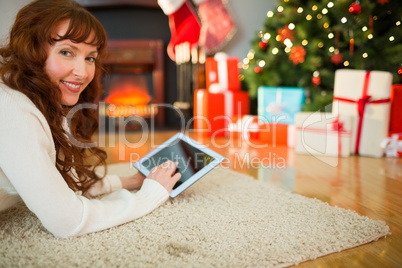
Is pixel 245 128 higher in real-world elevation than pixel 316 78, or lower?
lower

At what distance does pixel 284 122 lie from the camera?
2342 millimetres

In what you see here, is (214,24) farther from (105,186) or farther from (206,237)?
(206,237)

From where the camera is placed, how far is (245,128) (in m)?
2.44

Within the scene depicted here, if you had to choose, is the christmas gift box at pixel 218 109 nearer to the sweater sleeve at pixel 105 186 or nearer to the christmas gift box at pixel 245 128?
the christmas gift box at pixel 245 128

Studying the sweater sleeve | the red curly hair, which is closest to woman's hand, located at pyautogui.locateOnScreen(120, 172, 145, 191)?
the sweater sleeve

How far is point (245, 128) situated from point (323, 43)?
809 millimetres

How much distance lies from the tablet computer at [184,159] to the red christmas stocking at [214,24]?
7.41ft

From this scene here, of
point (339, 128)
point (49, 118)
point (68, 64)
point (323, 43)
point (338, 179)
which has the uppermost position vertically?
point (323, 43)

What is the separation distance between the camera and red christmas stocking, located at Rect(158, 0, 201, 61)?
10.4ft

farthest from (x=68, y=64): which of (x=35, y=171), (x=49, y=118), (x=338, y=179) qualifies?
(x=338, y=179)

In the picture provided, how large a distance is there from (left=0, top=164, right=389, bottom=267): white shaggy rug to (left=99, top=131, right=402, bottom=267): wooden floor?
42 mm

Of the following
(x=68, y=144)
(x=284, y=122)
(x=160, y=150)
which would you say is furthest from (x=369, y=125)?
(x=68, y=144)

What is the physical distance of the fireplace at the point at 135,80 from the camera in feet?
11.1

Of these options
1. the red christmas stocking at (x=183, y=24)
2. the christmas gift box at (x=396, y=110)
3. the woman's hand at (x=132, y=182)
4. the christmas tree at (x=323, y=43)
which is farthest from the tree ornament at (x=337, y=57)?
the woman's hand at (x=132, y=182)
